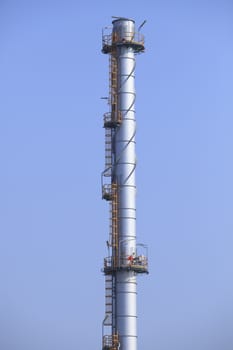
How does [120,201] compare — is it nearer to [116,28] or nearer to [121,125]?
[121,125]

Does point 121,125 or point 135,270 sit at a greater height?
point 121,125

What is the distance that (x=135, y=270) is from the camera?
115875 millimetres

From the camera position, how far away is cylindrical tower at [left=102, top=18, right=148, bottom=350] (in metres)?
115

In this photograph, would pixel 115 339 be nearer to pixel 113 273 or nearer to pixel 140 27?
Answer: pixel 113 273

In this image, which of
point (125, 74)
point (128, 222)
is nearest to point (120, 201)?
point (128, 222)

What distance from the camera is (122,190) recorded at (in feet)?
384

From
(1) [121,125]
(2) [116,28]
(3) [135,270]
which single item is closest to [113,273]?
(3) [135,270]

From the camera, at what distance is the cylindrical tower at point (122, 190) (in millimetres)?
114938

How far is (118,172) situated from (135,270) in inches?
285

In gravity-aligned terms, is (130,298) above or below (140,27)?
below

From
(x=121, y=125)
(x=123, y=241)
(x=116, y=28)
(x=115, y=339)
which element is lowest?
(x=115, y=339)

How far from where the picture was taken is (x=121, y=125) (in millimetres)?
118188

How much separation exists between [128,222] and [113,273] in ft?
12.4

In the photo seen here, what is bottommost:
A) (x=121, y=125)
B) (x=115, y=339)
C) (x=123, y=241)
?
(x=115, y=339)
